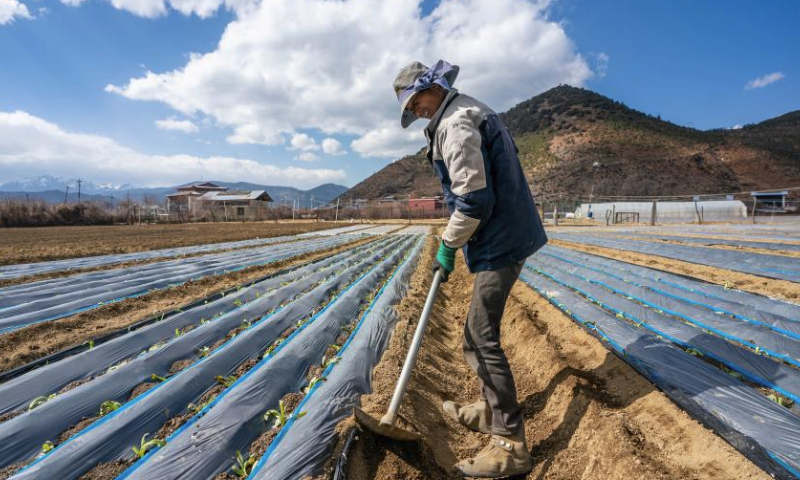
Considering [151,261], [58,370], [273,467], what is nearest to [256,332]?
[58,370]

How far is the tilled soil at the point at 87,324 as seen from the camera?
129 inches

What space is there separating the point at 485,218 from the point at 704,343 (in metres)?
2.29

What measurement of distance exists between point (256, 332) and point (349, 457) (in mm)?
1983

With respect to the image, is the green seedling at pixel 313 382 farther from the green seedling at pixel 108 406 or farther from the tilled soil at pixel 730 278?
the tilled soil at pixel 730 278

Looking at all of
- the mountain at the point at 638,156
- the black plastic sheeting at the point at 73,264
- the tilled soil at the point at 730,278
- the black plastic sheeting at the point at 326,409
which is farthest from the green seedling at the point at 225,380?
the mountain at the point at 638,156

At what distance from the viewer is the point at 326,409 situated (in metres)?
2.28

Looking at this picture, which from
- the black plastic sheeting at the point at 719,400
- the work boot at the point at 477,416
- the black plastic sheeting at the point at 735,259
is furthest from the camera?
the black plastic sheeting at the point at 735,259

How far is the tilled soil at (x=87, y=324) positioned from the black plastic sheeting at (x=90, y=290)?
0.87 feet

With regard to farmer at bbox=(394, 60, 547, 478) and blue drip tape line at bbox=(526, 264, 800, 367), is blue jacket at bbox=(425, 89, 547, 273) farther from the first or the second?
blue drip tape line at bbox=(526, 264, 800, 367)

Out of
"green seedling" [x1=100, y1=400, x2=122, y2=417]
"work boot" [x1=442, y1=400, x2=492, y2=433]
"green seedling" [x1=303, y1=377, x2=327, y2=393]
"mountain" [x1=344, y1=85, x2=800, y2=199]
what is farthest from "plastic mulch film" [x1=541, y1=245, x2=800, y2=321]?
"mountain" [x1=344, y1=85, x2=800, y2=199]

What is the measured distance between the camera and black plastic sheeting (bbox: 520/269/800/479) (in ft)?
5.41

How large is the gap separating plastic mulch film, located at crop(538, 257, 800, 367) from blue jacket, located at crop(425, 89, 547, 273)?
2098mm

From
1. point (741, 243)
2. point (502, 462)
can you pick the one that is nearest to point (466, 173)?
point (502, 462)

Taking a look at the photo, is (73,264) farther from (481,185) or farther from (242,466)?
(481,185)
